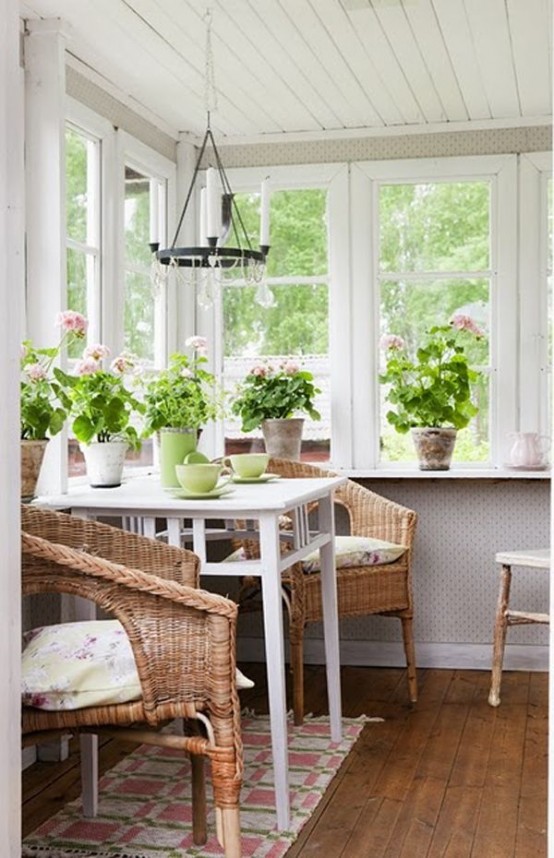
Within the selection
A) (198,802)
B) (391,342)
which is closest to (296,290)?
(391,342)

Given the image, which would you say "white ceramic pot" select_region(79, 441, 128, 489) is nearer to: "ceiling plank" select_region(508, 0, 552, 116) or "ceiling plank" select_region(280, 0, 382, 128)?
"ceiling plank" select_region(280, 0, 382, 128)

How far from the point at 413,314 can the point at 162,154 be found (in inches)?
52.2

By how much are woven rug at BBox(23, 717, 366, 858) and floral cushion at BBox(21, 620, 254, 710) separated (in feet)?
2.07

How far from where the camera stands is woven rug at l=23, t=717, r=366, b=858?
2.88 m

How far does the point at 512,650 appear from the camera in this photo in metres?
4.92

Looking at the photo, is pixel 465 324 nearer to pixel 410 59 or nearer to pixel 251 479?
pixel 410 59

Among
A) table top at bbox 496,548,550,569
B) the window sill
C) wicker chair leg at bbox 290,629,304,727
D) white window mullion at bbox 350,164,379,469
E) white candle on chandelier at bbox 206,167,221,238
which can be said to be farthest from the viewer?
white window mullion at bbox 350,164,379,469

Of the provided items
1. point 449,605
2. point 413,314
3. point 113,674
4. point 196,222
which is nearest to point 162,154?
point 196,222

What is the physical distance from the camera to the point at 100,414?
145 inches

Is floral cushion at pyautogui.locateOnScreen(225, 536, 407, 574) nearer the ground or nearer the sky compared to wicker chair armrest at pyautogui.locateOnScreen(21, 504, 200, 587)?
nearer the ground

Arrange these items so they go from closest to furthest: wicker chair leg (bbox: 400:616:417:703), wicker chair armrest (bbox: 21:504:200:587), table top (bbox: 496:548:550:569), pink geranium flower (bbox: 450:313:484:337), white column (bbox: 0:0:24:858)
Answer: white column (bbox: 0:0:24:858) → wicker chair armrest (bbox: 21:504:200:587) → table top (bbox: 496:548:550:569) → wicker chair leg (bbox: 400:616:417:703) → pink geranium flower (bbox: 450:313:484:337)

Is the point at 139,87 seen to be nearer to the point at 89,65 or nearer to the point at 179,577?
the point at 89,65

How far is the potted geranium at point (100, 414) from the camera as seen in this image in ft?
11.9

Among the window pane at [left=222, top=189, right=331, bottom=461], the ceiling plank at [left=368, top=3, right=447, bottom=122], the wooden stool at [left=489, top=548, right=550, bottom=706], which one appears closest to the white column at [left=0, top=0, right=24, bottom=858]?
the ceiling plank at [left=368, top=3, right=447, bottom=122]
